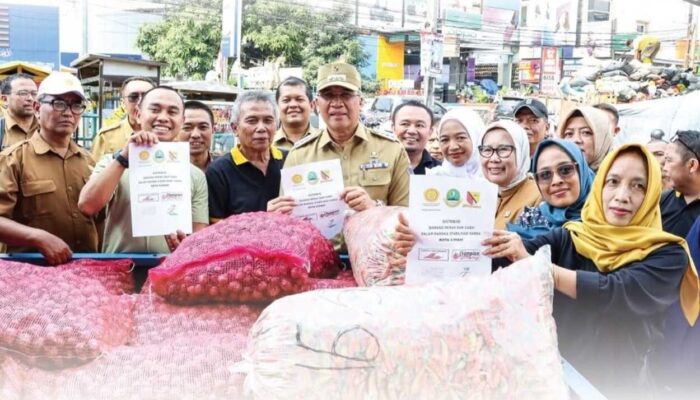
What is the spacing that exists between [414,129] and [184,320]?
2390 mm

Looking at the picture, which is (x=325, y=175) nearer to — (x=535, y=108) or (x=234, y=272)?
(x=234, y=272)

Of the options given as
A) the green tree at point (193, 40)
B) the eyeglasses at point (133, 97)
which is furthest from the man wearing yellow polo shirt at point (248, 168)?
the green tree at point (193, 40)

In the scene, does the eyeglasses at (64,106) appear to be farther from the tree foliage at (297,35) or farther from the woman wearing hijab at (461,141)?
the tree foliage at (297,35)

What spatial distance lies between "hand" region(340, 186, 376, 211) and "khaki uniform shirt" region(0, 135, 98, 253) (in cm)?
129

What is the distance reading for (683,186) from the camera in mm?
3105

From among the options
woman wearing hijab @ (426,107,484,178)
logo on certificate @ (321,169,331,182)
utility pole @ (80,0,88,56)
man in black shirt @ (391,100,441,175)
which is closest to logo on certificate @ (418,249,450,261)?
logo on certificate @ (321,169,331,182)

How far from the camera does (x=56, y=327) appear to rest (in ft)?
3.99

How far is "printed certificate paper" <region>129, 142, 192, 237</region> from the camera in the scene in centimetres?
202

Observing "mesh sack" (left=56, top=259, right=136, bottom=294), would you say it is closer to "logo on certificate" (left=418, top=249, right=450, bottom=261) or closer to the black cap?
"logo on certificate" (left=418, top=249, right=450, bottom=261)

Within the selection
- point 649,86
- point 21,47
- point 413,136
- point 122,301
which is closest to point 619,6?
point 649,86

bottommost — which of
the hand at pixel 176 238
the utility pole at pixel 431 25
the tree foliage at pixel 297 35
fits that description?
the hand at pixel 176 238

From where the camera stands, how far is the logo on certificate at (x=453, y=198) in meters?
1.46

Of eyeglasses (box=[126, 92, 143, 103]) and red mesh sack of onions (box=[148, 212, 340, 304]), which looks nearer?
red mesh sack of onions (box=[148, 212, 340, 304])

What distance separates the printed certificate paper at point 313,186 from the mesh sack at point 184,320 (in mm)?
551
